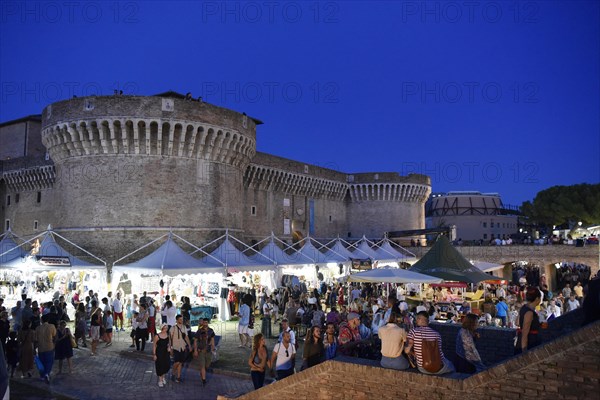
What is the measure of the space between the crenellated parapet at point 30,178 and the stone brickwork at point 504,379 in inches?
1111

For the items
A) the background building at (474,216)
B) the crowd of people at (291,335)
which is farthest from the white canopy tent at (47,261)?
the background building at (474,216)

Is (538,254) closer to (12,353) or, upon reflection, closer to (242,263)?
(242,263)

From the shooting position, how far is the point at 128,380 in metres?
11.5

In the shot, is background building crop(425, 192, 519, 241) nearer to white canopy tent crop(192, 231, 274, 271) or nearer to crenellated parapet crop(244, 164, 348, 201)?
crenellated parapet crop(244, 164, 348, 201)

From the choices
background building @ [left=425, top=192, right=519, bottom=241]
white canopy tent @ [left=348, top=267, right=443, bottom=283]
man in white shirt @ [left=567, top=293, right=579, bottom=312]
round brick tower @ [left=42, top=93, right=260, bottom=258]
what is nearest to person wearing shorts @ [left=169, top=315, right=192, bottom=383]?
white canopy tent @ [left=348, top=267, right=443, bottom=283]

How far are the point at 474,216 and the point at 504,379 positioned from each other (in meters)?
60.6

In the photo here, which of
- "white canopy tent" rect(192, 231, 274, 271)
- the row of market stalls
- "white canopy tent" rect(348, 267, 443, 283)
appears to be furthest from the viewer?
"white canopy tent" rect(192, 231, 274, 271)

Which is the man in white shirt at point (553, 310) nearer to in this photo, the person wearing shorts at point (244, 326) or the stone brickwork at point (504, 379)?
the person wearing shorts at point (244, 326)

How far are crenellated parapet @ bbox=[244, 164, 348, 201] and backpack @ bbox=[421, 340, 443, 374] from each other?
25791 mm

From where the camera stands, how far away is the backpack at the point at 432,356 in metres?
6.62

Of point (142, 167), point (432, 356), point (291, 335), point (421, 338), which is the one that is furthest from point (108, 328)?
point (432, 356)

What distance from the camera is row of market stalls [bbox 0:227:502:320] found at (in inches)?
674

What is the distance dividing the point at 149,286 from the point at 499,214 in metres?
56.2

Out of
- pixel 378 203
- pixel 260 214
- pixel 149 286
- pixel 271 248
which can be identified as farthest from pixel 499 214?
pixel 149 286
